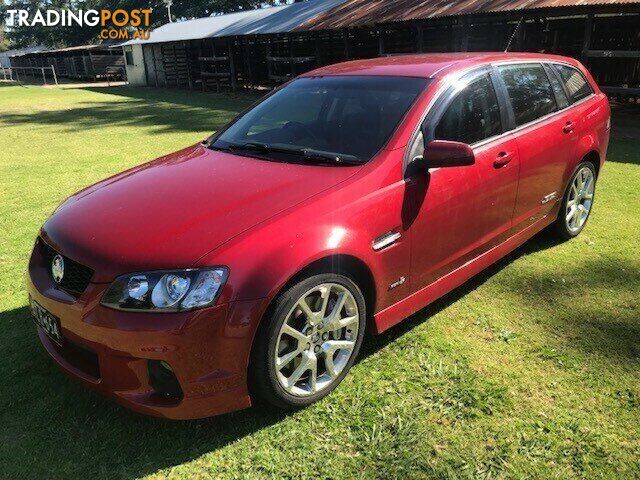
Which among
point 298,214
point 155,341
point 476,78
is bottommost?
point 155,341

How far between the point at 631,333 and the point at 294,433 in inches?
88.6

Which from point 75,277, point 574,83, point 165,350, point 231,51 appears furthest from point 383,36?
point 165,350

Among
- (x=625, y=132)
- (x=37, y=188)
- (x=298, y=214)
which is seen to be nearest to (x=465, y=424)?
(x=298, y=214)

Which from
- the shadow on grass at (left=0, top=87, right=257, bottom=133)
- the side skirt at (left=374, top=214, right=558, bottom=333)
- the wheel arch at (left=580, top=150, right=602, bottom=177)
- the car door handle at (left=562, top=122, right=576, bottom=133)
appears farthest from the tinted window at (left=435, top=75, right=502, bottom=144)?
the shadow on grass at (left=0, top=87, right=257, bottom=133)

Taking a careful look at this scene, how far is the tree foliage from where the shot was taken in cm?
5437

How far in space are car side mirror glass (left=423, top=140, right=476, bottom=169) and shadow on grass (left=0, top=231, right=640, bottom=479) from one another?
1127mm

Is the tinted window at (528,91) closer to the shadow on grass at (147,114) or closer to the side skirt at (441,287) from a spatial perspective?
the side skirt at (441,287)

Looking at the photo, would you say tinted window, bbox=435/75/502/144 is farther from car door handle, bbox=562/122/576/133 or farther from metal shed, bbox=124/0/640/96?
metal shed, bbox=124/0/640/96

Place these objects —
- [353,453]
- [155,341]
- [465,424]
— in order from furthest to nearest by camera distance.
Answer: [465,424], [353,453], [155,341]

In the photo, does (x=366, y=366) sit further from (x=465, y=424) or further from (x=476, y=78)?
(x=476, y=78)

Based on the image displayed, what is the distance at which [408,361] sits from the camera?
305cm

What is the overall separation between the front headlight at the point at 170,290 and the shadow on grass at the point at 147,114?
10661mm

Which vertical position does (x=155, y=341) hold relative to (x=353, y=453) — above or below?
above

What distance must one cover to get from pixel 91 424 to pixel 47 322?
0.55 meters
